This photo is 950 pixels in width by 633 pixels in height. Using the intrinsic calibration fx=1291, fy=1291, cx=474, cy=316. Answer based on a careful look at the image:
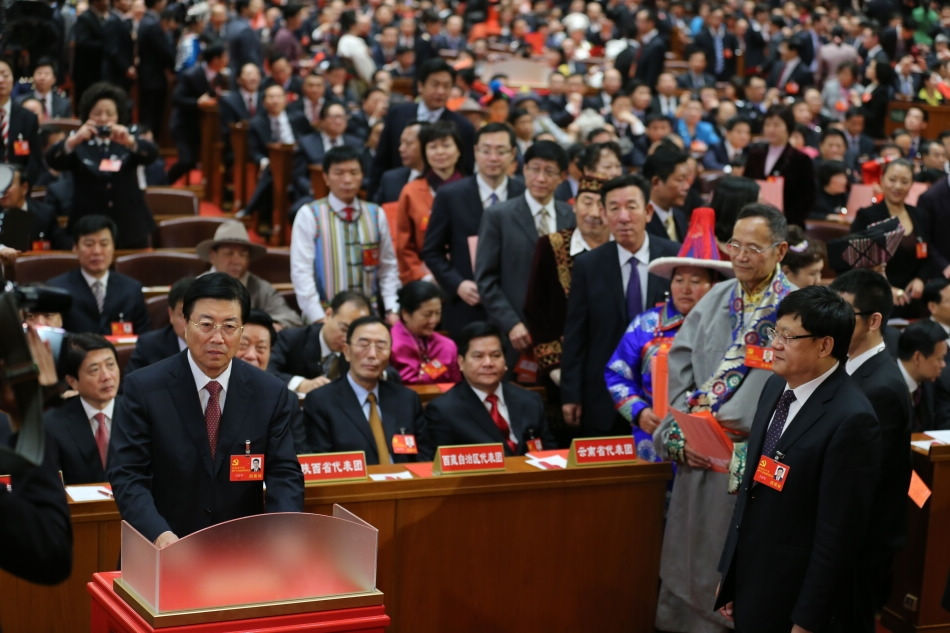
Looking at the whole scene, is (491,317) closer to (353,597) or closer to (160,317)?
(160,317)

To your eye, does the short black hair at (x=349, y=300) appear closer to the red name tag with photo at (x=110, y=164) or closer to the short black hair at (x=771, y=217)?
the short black hair at (x=771, y=217)

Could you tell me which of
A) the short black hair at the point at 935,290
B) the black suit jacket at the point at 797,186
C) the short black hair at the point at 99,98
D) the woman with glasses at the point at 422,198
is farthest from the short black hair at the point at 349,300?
the black suit jacket at the point at 797,186

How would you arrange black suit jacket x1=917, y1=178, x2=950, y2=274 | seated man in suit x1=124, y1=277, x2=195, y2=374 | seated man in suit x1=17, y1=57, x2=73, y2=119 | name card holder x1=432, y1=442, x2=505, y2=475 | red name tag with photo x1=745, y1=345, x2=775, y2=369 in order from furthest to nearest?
seated man in suit x1=17, y1=57, x2=73, y2=119 < black suit jacket x1=917, y1=178, x2=950, y2=274 < seated man in suit x1=124, y1=277, x2=195, y2=374 < name card holder x1=432, y1=442, x2=505, y2=475 < red name tag with photo x1=745, y1=345, x2=775, y2=369

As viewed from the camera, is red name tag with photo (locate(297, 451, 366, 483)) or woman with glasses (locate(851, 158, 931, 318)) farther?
woman with glasses (locate(851, 158, 931, 318))

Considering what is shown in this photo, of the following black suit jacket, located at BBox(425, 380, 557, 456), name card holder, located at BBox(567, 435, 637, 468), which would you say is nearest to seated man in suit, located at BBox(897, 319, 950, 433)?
name card holder, located at BBox(567, 435, 637, 468)

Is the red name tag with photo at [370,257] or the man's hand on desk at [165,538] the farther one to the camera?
the red name tag with photo at [370,257]

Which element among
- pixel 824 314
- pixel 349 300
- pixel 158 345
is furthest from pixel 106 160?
pixel 824 314

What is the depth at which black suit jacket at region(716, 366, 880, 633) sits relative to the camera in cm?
276

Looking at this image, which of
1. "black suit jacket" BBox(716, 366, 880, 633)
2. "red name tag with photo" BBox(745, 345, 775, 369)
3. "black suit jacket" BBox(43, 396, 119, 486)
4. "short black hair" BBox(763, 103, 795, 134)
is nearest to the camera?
"black suit jacket" BBox(716, 366, 880, 633)

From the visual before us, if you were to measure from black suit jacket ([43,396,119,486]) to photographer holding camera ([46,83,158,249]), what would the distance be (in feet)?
7.51

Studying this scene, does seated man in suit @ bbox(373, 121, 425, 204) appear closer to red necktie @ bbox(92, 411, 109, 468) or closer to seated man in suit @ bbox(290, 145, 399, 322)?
seated man in suit @ bbox(290, 145, 399, 322)

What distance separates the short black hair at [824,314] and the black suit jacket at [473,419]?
1385 mm

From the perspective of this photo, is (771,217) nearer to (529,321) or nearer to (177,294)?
(529,321)

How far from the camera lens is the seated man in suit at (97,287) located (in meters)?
5.02
